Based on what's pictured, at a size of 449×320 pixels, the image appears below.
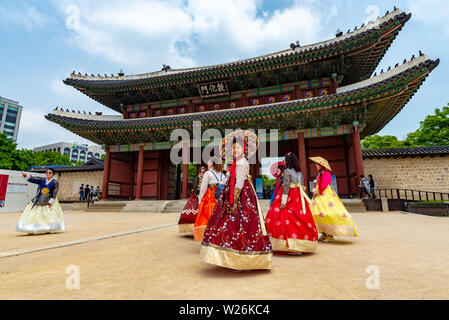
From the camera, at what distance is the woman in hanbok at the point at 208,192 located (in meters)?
4.00

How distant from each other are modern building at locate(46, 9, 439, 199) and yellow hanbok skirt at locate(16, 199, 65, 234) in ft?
25.3

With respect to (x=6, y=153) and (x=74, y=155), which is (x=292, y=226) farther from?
(x=74, y=155)

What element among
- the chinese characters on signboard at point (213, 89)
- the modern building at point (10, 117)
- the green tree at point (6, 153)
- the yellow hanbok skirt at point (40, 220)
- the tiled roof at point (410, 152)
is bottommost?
the yellow hanbok skirt at point (40, 220)

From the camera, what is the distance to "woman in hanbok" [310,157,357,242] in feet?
12.6

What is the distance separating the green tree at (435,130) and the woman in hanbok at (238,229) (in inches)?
924

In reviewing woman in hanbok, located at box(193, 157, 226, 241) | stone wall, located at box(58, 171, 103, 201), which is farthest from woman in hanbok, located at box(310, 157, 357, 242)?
stone wall, located at box(58, 171, 103, 201)

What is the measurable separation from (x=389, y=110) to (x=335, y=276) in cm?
1123

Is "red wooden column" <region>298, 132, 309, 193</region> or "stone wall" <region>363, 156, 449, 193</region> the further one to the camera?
"stone wall" <region>363, 156, 449, 193</region>

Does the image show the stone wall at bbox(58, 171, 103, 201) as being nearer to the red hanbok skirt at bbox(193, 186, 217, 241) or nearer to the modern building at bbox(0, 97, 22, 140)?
the red hanbok skirt at bbox(193, 186, 217, 241)

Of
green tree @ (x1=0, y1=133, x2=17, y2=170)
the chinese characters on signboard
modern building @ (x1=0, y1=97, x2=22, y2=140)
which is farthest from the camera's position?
modern building @ (x1=0, y1=97, x2=22, y2=140)

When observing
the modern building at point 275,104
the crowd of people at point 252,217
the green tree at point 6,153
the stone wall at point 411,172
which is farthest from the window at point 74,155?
the crowd of people at point 252,217

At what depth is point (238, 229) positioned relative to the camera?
238 centimetres

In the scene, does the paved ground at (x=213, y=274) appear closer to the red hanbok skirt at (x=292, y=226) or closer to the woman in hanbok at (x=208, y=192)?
the red hanbok skirt at (x=292, y=226)

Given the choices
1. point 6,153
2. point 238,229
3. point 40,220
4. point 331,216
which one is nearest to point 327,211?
point 331,216
